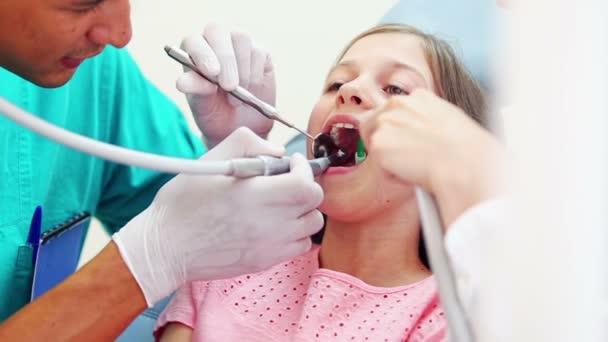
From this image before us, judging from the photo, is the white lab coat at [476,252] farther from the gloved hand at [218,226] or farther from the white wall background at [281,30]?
the white wall background at [281,30]

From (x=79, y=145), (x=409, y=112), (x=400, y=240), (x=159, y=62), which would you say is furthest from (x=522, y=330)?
(x=159, y=62)

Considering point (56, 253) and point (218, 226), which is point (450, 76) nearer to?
point (218, 226)

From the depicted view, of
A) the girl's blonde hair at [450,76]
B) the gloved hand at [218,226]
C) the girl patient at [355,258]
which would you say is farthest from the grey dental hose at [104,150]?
the girl's blonde hair at [450,76]

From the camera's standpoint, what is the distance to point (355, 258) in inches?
53.9

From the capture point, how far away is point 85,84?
167 centimetres

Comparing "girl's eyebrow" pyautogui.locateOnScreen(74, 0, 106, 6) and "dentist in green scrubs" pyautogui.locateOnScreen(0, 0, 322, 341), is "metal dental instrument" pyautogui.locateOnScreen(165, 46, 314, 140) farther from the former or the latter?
"girl's eyebrow" pyautogui.locateOnScreen(74, 0, 106, 6)

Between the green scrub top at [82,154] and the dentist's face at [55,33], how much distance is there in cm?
24

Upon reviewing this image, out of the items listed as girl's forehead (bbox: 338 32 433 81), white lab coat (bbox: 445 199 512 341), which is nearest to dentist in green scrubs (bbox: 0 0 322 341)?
girl's forehead (bbox: 338 32 433 81)

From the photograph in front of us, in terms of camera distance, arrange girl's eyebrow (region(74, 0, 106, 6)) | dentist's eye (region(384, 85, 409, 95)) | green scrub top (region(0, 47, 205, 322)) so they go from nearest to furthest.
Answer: girl's eyebrow (region(74, 0, 106, 6)) → dentist's eye (region(384, 85, 409, 95)) → green scrub top (region(0, 47, 205, 322))

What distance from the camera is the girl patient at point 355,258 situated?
4.22 feet

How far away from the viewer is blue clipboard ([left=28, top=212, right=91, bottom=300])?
1.51 meters

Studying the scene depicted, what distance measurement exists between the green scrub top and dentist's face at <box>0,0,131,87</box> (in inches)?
9.5

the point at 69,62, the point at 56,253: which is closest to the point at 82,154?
the point at 56,253

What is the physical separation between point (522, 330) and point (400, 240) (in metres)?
0.85
